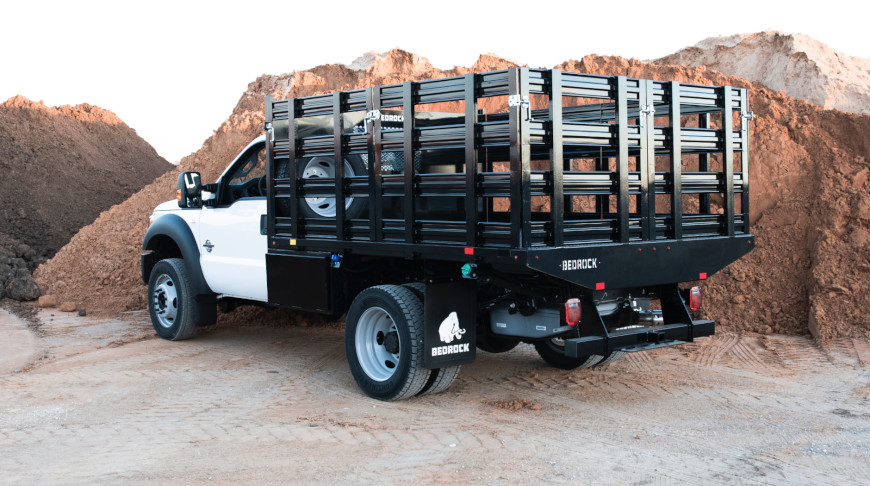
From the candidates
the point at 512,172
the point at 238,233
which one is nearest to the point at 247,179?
the point at 238,233

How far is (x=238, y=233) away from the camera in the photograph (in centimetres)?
869

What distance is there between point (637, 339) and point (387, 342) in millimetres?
2028

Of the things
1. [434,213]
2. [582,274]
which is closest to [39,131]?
[434,213]

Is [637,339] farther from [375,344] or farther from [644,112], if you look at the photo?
[375,344]

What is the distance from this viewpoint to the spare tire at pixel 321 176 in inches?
287

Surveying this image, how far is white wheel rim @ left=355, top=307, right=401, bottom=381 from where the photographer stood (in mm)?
7035

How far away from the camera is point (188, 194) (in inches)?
366

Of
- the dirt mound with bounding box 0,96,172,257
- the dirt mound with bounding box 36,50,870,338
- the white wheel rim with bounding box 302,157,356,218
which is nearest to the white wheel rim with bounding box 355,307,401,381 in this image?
the white wheel rim with bounding box 302,157,356,218

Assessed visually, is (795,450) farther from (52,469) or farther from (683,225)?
(52,469)

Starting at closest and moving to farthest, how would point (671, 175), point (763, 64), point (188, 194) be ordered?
point (671, 175) → point (188, 194) → point (763, 64)

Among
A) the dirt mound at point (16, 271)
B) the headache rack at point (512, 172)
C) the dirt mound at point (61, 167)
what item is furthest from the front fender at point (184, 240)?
the dirt mound at point (61, 167)

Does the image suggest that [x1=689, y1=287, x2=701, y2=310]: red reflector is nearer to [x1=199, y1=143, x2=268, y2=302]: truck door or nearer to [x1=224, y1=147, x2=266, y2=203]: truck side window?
[x1=199, y1=143, x2=268, y2=302]: truck door

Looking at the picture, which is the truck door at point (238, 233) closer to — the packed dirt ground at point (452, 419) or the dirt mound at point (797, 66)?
the packed dirt ground at point (452, 419)

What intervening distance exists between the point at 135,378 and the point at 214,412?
174cm
